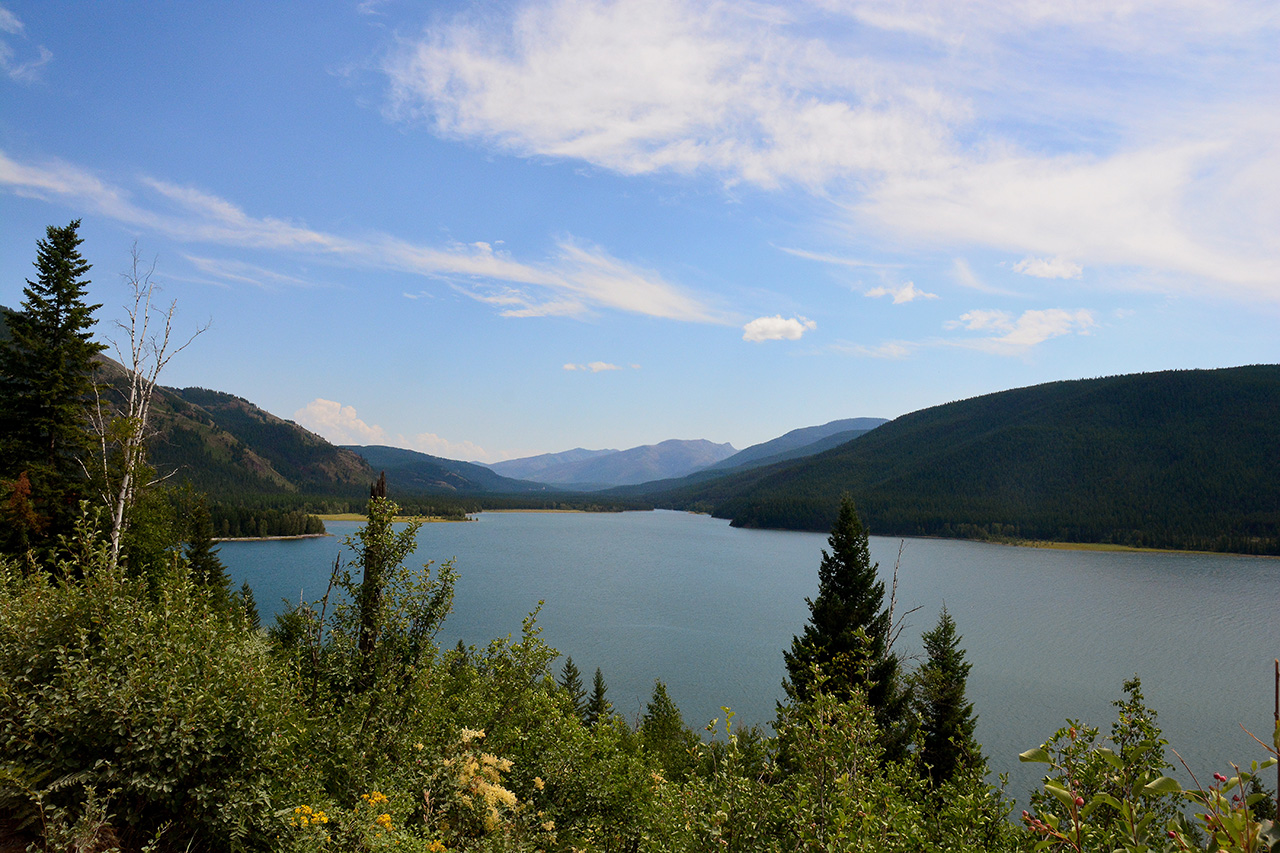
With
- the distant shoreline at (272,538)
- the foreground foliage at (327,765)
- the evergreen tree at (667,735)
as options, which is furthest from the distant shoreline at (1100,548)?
the foreground foliage at (327,765)

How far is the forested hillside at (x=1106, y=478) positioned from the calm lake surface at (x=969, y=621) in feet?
70.7

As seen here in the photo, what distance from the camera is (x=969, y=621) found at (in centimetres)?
5384

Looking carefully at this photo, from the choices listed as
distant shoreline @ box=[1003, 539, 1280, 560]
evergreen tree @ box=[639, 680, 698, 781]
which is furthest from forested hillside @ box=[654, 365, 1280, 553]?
evergreen tree @ box=[639, 680, 698, 781]

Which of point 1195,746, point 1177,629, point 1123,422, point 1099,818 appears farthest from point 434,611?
point 1123,422

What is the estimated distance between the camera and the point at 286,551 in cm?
9281

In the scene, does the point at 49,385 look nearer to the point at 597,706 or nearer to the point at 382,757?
the point at 382,757

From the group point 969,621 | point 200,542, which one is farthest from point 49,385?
point 969,621

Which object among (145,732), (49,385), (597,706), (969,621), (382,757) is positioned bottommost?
(597,706)

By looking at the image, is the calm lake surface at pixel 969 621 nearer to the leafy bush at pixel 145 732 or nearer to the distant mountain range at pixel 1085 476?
the leafy bush at pixel 145 732

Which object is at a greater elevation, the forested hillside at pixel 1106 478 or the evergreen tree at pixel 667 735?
the forested hillside at pixel 1106 478

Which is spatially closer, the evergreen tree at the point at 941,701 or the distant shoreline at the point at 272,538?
the evergreen tree at the point at 941,701

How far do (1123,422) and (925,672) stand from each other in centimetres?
19432

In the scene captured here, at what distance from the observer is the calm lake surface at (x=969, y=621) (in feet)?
113

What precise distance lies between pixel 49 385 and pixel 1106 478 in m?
176
